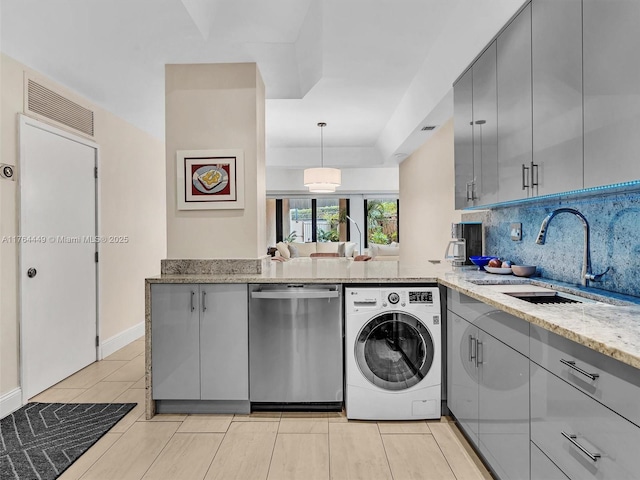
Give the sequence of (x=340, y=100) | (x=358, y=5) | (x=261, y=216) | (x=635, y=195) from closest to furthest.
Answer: (x=635, y=195)
(x=358, y=5)
(x=261, y=216)
(x=340, y=100)

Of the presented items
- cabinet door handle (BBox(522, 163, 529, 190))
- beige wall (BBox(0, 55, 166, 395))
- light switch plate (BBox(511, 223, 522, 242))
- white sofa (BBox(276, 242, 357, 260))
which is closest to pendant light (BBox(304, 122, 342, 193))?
beige wall (BBox(0, 55, 166, 395))

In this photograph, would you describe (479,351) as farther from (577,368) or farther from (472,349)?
(577,368)

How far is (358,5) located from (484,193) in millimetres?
1485

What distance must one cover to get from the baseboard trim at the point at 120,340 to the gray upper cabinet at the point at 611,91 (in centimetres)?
408

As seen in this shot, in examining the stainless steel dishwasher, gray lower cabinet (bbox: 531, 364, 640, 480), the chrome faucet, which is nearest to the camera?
gray lower cabinet (bbox: 531, 364, 640, 480)

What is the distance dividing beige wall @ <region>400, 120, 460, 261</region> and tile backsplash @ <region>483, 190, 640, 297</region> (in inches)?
51.8

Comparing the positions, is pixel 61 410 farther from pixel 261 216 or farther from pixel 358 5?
pixel 358 5

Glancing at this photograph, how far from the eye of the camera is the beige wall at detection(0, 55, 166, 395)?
9.01 feet

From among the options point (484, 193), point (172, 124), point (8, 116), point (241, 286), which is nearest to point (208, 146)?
point (172, 124)

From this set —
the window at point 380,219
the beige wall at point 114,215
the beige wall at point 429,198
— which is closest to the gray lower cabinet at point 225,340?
the beige wall at point 114,215

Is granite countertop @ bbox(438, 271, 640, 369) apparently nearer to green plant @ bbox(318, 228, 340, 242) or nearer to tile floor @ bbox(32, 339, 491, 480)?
tile floor @ bbox(32, 339, 491, 480)

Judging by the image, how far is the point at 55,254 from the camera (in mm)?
3248

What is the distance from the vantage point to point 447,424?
2.50m

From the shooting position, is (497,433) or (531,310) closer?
(531,310)
